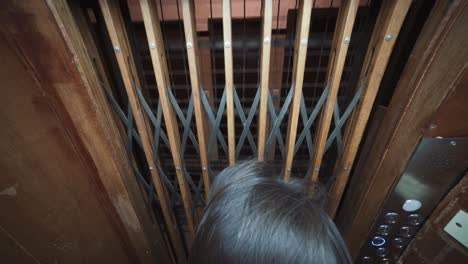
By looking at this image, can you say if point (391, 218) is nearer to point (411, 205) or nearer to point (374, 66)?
point (411, 205)

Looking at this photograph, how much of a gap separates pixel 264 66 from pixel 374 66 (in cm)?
37

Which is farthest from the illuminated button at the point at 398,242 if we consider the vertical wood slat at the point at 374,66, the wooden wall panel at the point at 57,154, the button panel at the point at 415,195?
the wooden wall panel at the point at 57,154

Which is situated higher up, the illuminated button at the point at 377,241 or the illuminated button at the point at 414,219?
the illuminated button at the point at 414,219

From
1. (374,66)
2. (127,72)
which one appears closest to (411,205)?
(374,66)

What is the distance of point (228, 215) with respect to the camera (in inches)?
27.5

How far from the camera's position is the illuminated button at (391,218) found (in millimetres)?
908

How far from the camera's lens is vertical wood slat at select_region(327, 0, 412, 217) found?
2.07 feet

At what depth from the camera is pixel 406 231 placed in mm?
924

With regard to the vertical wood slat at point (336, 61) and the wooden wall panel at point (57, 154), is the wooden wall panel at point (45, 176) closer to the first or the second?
the wooden wall panel at point (57, 154)

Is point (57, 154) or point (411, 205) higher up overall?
point (57, 154)

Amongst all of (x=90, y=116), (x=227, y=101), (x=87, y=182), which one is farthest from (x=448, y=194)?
(x=87, y=182)

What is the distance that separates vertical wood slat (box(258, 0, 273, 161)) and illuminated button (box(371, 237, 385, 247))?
0.67 m

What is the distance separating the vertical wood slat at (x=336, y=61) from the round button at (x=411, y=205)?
1.16ft

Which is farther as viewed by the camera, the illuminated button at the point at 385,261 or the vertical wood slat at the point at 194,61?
the illuminated button at the point at 385,261
